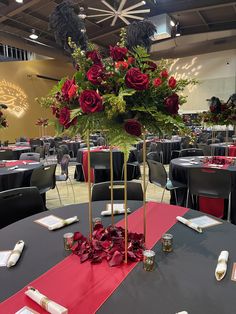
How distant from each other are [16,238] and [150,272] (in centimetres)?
76

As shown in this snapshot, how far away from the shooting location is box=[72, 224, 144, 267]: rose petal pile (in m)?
1.18

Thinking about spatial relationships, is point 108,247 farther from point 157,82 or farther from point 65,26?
point 65,26

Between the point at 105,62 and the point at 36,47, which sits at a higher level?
the point at 36,47

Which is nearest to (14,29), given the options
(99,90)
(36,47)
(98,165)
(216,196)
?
(36,47)

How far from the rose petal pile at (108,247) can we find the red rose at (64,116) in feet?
1.92

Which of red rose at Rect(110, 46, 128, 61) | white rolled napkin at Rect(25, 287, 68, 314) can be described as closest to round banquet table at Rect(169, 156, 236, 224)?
red rose at Rect(110, 46, 128, 61)

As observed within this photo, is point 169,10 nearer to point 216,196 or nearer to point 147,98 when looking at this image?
point 216,196

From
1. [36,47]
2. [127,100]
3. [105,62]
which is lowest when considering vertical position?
[127,100]

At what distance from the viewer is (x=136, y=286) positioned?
1.00 meters

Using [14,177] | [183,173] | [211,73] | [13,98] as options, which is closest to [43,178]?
[14,177]

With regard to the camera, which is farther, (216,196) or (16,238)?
(216,196)

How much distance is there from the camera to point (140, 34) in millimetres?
1310

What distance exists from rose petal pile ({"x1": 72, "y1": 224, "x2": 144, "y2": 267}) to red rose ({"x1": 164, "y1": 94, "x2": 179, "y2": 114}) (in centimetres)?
62

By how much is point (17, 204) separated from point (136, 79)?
1470mm
